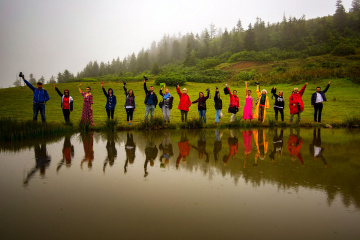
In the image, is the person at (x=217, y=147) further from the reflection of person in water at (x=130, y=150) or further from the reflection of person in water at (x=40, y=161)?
the reflection of person in water at (x=40, y=161)

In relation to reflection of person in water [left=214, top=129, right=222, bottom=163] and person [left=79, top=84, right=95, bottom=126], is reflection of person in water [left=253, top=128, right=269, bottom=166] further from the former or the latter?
person [left=79, top=84, right=95, bottom=126]

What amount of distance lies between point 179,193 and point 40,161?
403 cm

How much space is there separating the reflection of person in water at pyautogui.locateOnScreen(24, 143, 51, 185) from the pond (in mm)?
22

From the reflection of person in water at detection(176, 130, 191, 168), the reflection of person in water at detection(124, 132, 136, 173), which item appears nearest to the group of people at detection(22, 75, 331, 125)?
the reflection of person in water at detection(124, 132, 136, 173)

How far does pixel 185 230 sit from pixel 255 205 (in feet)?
4.23

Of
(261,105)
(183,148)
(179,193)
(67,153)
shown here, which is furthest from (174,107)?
(179,193)

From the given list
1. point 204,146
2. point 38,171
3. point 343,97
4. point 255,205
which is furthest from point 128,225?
point 343,97

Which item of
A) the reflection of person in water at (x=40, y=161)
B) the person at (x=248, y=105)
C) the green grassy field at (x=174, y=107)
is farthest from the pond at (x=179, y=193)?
the green grassy field at (x=174, y=107)

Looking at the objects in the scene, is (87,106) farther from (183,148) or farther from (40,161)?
(183,148)

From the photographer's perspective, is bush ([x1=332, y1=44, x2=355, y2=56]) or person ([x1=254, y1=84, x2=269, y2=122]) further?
bush ([x1=332, y1=44, x2=355, y2=56])

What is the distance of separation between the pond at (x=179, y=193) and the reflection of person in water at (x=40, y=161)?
2 centimetres

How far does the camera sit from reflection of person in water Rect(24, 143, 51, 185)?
5.17 m

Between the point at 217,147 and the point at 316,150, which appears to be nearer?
the point at 316,150

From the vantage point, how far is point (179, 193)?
4.23 meters
